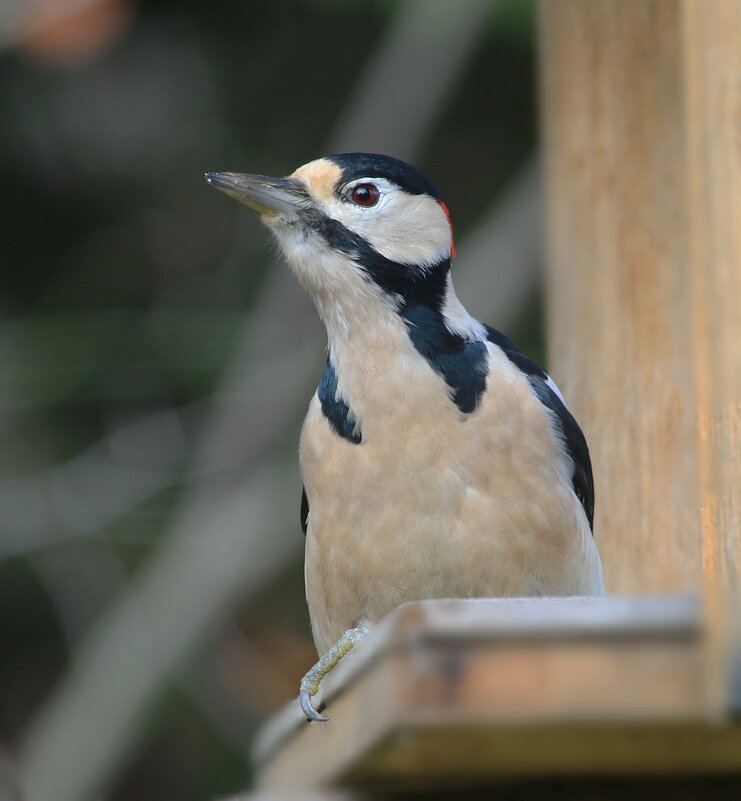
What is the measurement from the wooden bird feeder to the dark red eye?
0.41 metres

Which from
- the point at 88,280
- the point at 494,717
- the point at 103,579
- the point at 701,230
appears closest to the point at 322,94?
the point at 88,280

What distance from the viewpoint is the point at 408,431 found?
275cm

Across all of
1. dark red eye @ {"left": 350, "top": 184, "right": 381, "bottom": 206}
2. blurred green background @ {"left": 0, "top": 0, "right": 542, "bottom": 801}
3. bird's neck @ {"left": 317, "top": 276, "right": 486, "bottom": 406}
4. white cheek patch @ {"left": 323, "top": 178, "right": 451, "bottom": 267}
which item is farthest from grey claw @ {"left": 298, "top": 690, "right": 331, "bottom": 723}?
blurred green background @ {"left": 0, "top": 0, "right": 542, "bottom": 801}

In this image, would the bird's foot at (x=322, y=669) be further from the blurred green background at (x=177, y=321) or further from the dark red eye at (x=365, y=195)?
the blurred green background at (x=177, y=321)

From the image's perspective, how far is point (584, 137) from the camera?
3.11 meters

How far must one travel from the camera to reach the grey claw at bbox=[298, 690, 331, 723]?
2.10 metres

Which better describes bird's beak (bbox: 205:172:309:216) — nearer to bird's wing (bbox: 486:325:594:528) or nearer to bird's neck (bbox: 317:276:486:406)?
bird's neck (bbox: 317:276:486:406)

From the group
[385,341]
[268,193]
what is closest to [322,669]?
[385,341]

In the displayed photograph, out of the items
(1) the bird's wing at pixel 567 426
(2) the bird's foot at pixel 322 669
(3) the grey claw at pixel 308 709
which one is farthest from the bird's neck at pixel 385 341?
(3) the grey claw at pixel 308 709

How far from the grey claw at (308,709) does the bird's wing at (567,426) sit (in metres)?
0.86

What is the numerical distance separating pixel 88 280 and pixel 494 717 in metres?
4.56

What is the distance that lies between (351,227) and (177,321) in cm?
262

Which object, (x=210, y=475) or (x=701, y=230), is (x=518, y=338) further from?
(x=701, y=230)

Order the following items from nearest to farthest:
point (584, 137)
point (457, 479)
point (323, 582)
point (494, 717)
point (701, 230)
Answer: point (494, 717) < point (701, 230) < point (457, 479) < point (323, 582) < point (584, 137)
